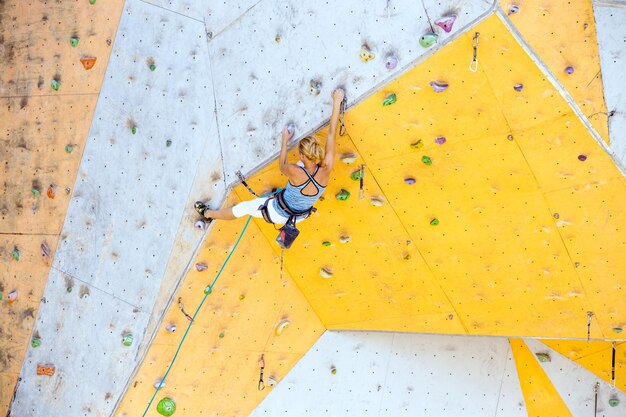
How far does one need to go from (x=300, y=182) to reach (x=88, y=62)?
1665 millimetres

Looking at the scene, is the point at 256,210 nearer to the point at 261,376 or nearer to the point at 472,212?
the point at 472,212

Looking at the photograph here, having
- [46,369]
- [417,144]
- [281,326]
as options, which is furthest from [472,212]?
[46,369]

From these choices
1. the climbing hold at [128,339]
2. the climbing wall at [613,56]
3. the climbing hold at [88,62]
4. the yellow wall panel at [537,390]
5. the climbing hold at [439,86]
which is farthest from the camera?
the yellow wall panel at [537,390]

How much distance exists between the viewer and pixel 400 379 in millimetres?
5445

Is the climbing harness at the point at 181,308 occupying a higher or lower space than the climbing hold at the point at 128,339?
higher

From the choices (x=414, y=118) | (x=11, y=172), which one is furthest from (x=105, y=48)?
(x=414, y=118)

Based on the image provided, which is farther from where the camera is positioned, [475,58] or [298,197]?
[298,197]

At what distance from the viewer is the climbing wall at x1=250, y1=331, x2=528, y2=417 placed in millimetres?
5363

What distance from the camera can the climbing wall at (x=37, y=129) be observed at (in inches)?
185

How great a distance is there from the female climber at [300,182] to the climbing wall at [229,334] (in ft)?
0.91

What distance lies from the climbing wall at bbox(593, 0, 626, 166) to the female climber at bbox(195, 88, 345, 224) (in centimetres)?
139

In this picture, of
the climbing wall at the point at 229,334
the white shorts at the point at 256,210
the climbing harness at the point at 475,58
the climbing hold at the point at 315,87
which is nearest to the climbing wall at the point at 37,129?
the climbing wall at the point at 229,334

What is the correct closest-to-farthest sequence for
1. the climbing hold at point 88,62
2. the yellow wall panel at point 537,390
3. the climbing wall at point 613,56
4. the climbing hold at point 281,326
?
the climbing wall at point 613,56, the climbing hold at point 88,62, the climbing hold at point 281,326, the yellow wall panel at point 537,390

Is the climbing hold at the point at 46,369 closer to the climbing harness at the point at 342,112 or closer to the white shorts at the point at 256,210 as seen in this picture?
the white shorts at the point at 256,210
